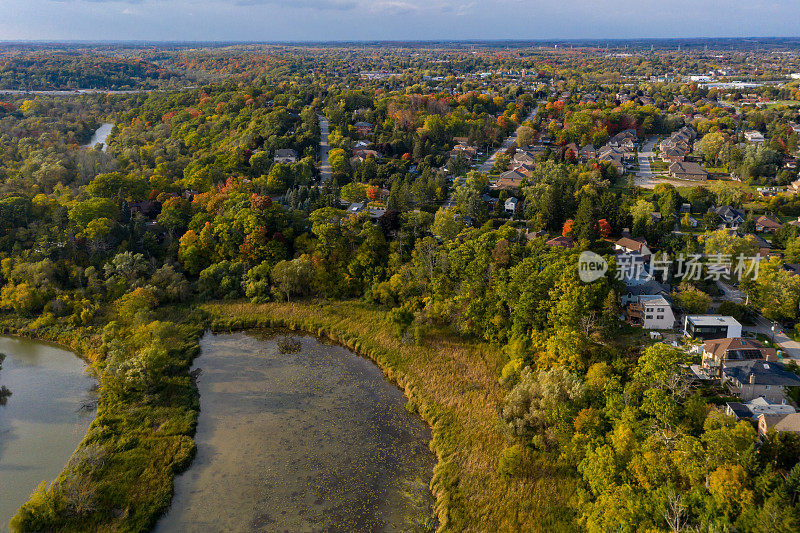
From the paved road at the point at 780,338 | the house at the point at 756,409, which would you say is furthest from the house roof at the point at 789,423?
the paved road at the point at 780,338

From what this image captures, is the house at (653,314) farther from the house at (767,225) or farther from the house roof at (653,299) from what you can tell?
the house at (767,225)

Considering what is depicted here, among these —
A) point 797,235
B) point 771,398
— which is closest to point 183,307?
point 771,398

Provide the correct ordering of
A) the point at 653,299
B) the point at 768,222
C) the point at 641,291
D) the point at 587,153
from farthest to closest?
the point at 587,153 < the point at 768,222 < the point at 641,291 < the point at 653,299

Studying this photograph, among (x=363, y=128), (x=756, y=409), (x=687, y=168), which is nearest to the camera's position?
(x=756, y=409)

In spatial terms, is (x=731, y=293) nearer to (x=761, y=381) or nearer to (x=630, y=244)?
(x=630, y=244)

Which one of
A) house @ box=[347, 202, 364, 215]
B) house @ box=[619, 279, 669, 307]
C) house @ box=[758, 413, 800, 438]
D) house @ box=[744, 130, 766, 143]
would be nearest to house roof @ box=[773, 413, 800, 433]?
house @ box=[758, 413, 800, 438]

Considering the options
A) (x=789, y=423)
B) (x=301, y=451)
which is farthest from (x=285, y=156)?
(x=789, y=423)

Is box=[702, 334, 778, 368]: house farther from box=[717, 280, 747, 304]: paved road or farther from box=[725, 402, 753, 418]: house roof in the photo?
box=[717, 280, 747, 304]: paved road

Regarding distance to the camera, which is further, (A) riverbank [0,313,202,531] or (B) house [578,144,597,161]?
(B) house [578,144,597,161]
